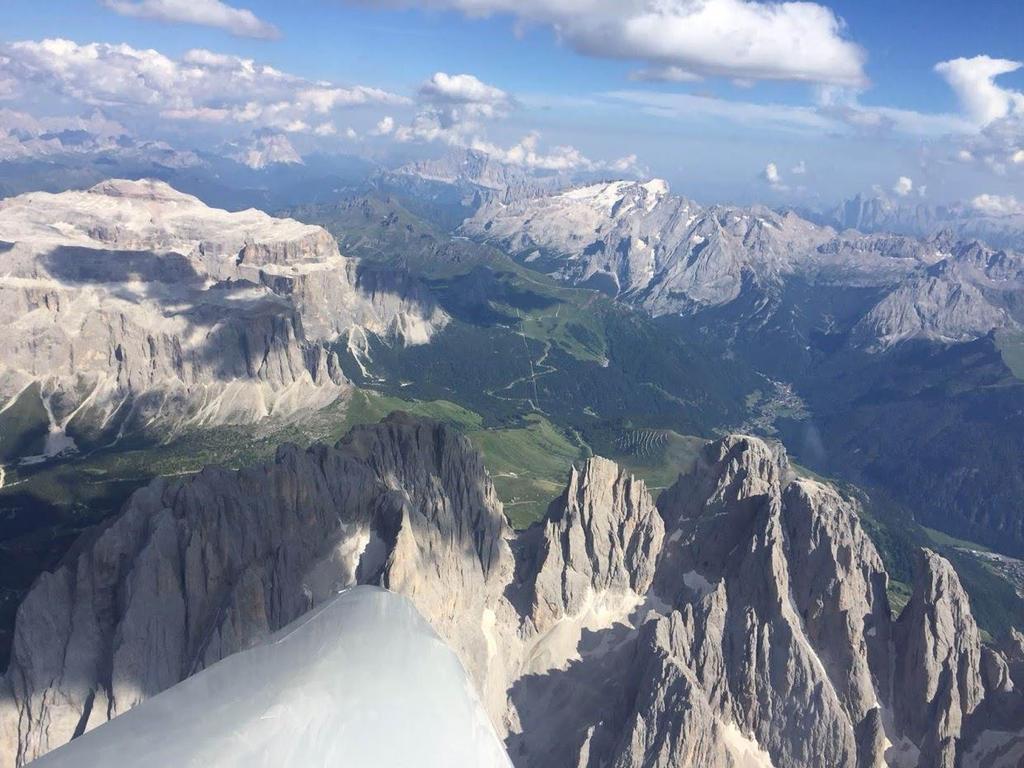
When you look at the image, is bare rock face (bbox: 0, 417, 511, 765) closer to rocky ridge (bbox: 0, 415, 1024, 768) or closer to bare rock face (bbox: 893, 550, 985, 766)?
rocky ridge (bbox: 0, 415, 1024, 768)

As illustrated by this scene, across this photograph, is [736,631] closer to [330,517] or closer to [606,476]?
→ [606,476]

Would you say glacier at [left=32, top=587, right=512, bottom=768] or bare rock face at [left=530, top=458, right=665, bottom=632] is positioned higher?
glacier at [left=32, top=587, right=512, bottom=768]

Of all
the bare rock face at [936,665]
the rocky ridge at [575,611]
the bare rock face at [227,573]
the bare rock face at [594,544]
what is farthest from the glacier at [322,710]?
the bare rock face at [594,544]

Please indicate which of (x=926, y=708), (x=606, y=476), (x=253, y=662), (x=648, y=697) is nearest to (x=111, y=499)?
(x=606, y=476)

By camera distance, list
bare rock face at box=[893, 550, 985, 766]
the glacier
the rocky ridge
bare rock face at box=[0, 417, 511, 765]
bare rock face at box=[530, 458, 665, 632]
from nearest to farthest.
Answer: the glacier, bare rock face at box=[0, 417, 511, 765], the rocky ridge, bare rock face at box=[893, 550, 985, 766], bare rock face at box=[530, 458, 665, 632]

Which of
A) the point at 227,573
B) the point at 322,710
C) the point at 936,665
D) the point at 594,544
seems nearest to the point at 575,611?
the point at 594,544

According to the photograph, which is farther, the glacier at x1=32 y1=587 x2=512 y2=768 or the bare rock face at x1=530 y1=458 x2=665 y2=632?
the bare rock face at x1=530 y1=458 x2=665 y2=632

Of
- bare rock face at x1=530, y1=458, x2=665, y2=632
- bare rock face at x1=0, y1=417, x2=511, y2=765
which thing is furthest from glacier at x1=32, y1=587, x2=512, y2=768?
bare rock face at x1=530, y1=458, x2=665, y2=632

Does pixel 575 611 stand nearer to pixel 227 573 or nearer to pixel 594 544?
pixel 594 544
